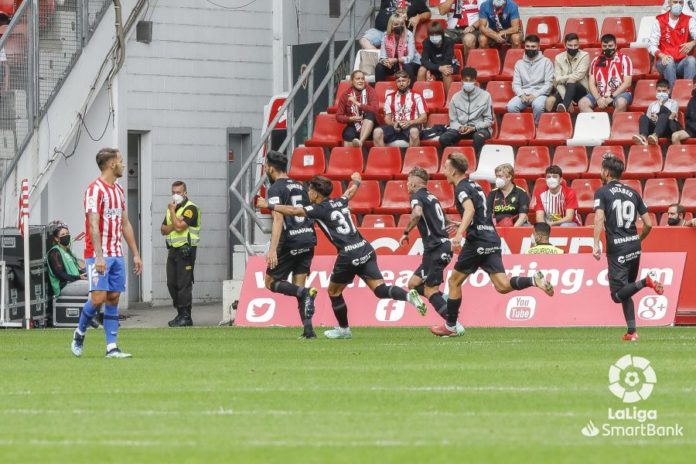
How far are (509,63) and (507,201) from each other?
4.70 metres

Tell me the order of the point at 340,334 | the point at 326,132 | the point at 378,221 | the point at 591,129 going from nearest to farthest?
the point at 340,334, the point at 378,221, the point at 591,129, the point at 326,132

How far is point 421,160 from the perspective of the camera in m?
24.7

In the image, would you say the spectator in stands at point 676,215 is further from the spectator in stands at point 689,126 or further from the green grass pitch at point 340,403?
the green grass pitch at point 340,403

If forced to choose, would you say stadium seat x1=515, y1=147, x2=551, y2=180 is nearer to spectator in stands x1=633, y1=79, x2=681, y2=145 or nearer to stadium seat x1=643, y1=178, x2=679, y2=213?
spectator in stands x1=633, y1=79, x2=681, y2=145

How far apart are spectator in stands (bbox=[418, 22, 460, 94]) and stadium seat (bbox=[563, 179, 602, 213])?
365 cm

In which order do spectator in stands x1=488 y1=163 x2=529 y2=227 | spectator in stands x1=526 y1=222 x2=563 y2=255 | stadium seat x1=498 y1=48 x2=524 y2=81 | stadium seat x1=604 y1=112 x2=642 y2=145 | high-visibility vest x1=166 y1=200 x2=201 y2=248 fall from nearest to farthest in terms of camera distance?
spectator in stands x1=526 y1=222 x2=563 y2=255 < spectator in stands x1=488 y1=163 x2=529 y2=227 < stadium seat x1=604 y1=112 x2=642 y2=145 < high-visibility vest x1=166 y1=200 x2=201 y2=248 < stadium seat x1=498 y1=48 x2=524 y2=81

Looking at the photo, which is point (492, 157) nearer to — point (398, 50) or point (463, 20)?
point (398, 50)

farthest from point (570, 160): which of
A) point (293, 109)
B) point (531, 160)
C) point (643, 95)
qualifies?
point (293, 109)

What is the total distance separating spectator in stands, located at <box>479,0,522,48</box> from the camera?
26.5m

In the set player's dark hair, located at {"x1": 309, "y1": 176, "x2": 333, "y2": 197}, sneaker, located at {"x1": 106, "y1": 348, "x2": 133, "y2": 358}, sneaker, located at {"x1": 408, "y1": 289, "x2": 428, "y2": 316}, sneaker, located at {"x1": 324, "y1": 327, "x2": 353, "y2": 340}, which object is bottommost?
sneaker, located at {"x1": 324, "y1": 327, "x2": 353, "y2": 340}

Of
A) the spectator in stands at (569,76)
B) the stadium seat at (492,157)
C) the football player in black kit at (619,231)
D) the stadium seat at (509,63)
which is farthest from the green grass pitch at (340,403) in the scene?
the stadium seat at (509,63)

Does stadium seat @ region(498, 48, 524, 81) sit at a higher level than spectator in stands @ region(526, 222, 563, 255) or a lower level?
higher

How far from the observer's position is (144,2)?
27.7 m

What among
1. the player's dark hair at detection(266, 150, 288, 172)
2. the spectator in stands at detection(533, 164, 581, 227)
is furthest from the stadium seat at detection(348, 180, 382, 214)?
the player's dark hair at detection(266, 150, 288, 172)
